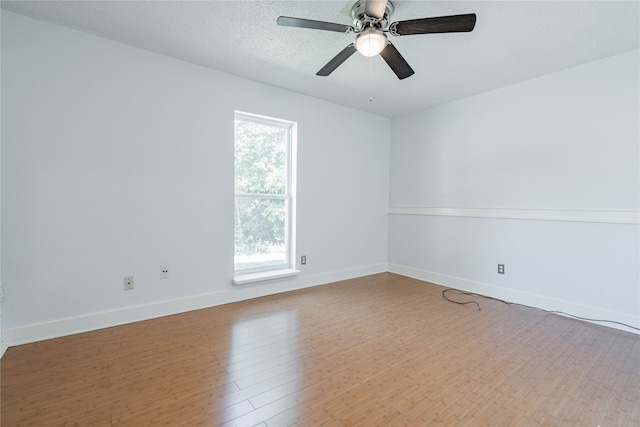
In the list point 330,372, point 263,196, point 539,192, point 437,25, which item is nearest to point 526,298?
point 539,192

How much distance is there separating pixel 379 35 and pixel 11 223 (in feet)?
9.99

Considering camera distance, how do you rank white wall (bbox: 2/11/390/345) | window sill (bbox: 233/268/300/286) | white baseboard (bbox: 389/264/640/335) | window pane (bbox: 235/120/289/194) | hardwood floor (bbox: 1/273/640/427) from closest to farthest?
1. hardwood floor (bbox: 1/273/640/427)
2. white wall (bbox: 2/11/390/345)
3. white baseboard (bbox: 389/264/640/335)
4. window sill (bbox: 233/268/300/286)
5. window pane (bbox: 235/120/289/194)

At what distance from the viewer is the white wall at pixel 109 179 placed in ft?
7.12

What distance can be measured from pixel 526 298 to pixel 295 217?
9.24 ft

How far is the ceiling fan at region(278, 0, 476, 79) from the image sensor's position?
68.0 inches

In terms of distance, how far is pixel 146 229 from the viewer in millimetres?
2662

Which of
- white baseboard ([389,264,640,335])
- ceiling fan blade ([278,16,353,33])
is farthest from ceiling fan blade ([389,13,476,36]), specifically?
white baseboard ([389,264,640,335])

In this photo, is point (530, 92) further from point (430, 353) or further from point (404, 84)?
point (430, 353)

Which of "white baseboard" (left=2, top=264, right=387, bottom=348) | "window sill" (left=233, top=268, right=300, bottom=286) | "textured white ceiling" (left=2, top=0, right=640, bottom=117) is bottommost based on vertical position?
"white baseboard" (left=2, top=264, right=387, bottom=348)

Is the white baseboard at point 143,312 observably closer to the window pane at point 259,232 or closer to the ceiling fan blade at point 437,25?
the window pane at point 259,232

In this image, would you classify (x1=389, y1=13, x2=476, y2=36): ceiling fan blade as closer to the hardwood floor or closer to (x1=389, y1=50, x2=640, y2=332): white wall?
(x1=389, y1=50, x2=640, y2=332): white wall

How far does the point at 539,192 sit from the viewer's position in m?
3.08

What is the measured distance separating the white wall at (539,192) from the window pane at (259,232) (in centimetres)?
209

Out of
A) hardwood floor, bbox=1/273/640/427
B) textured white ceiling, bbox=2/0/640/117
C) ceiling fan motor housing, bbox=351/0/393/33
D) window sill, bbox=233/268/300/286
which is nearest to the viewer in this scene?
→ hardwood floor, bbox=1/273/640/427
